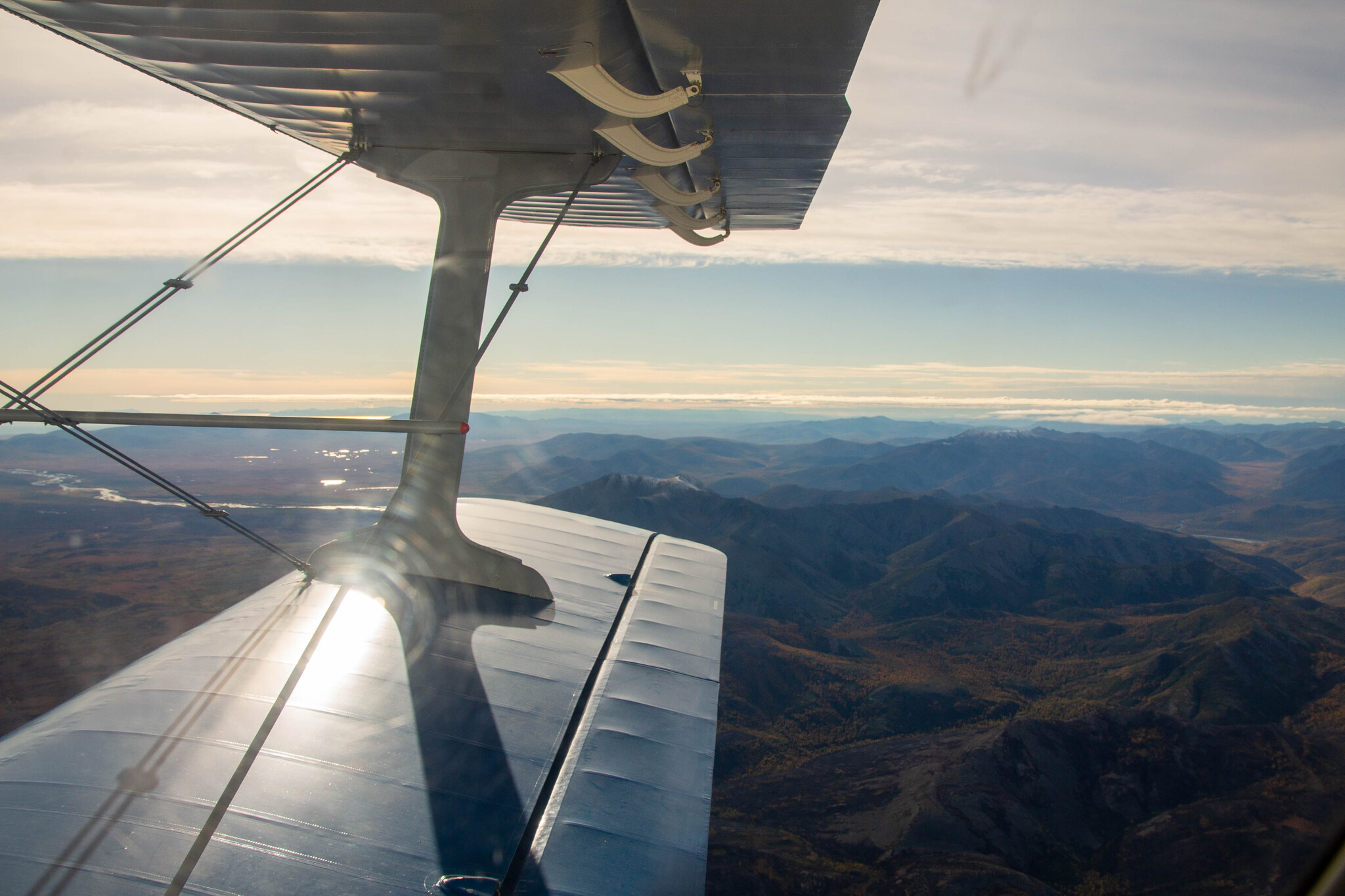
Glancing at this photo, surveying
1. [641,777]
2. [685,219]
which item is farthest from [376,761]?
[685,219]

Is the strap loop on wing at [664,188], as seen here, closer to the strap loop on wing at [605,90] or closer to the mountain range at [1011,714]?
the strap loop on wing at [605,90]

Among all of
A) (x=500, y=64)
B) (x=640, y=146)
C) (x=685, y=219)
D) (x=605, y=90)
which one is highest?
(x=685, y=219)

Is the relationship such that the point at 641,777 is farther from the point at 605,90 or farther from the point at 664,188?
the point at 664,188

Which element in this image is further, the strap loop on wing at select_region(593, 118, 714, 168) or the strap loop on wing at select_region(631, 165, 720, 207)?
the strap loop on wing at select_region(631, 165, 720, 207)

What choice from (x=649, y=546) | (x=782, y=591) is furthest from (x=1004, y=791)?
(x=782, y=591)

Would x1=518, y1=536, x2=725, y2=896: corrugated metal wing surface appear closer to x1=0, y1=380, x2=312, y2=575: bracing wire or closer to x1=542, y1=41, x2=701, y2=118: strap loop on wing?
x1=0, y1=380, x2=312, y2=575: bracing wire

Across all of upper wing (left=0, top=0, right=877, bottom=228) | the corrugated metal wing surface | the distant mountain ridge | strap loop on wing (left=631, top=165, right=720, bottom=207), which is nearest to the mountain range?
the distant mountain ridge

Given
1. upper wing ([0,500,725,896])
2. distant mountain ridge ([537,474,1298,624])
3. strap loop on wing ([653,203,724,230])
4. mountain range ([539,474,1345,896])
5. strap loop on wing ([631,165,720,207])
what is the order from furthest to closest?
distant mountain ridge ([537,474,1298,624]) → mountain range ([539,474,1345,896]) → strap loop on wing ([653,203,724,230]) → strap loop on wing ([631,165,720,207]) → upper wing ([0,500,725,896])
